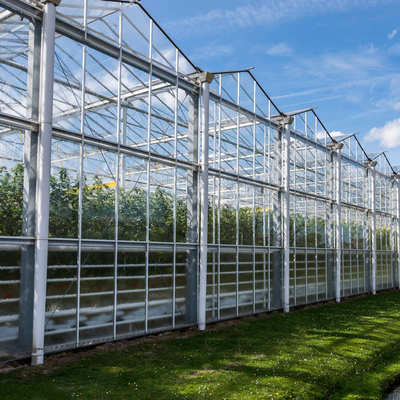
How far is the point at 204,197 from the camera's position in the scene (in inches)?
663

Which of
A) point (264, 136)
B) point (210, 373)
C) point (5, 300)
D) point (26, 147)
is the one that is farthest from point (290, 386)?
point (264, 136)

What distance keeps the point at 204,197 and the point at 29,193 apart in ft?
23.1

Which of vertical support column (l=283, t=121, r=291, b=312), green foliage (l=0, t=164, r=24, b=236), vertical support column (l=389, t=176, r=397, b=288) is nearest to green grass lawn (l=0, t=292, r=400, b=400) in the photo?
green foliage (l=0, t=164, r=24, b=236)

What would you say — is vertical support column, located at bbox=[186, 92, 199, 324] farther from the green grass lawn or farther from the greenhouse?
the green grass lawn

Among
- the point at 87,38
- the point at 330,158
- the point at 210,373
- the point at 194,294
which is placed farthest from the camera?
the point at 330,158

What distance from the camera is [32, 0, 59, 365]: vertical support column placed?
11.1 m

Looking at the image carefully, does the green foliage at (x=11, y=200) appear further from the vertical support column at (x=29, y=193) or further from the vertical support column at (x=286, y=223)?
the vertical support column at (x=286, y=223)

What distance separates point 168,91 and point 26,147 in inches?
258

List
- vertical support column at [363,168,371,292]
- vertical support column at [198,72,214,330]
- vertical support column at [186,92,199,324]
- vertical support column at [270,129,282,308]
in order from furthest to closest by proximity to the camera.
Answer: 1. vertical support column at [363,168,371,292]
2. vertical support column at [270,129,282,308]
3. vertical support column at [198,72,214,330]
4. vertical support column at [186,92,199,324]

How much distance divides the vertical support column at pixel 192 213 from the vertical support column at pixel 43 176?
20.6ft

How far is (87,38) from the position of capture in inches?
526

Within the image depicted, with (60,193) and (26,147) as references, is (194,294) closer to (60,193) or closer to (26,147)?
(60,193)

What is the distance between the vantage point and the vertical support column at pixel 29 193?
11.1 metres

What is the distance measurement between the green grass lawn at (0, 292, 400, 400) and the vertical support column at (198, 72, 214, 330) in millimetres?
1191
